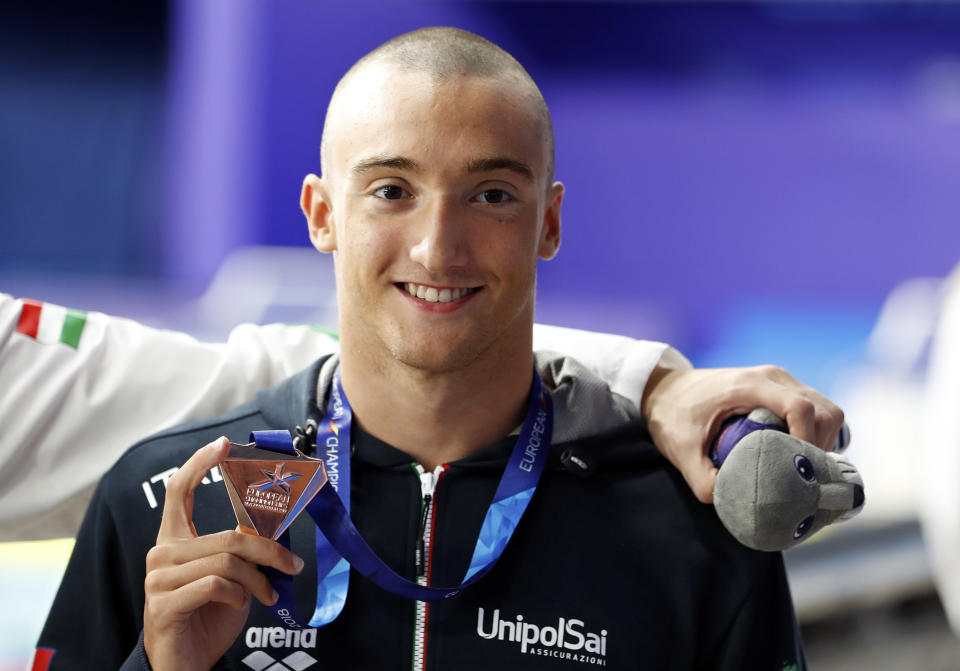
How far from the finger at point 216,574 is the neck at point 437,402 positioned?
409 mm

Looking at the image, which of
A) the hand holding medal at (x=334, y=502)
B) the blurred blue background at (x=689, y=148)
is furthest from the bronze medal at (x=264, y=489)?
the blurred blue background at (x=689, y=148)

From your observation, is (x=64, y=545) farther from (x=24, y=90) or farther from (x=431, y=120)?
(x=24, y=90)

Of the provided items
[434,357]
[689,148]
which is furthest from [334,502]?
[689,148]

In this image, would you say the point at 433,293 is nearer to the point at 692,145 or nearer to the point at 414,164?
the point at 414,164

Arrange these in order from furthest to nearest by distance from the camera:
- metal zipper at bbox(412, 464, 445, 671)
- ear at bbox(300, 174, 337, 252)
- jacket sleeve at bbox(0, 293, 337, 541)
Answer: jacket sleeve at bbox(0, 293, 337, 541)
ear at bbox(300, 174, 337, 252)
metal zipper at bbox(412, 464, 445, 671)

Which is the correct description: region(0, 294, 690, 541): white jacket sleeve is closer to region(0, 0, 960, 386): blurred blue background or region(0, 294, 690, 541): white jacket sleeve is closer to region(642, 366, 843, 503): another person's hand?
region(642, 366, 843, 503): another person's hand

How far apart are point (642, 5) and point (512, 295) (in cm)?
950

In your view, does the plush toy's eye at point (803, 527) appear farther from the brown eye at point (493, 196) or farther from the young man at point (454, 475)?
the brown eye at point (493, 196)

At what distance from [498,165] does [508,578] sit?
2.24 feet

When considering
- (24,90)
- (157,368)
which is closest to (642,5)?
(24,90)

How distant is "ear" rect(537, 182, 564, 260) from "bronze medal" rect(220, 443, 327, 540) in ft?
2.03

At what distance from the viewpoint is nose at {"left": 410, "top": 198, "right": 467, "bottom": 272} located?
1.68 metres

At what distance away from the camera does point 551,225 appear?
1.96m

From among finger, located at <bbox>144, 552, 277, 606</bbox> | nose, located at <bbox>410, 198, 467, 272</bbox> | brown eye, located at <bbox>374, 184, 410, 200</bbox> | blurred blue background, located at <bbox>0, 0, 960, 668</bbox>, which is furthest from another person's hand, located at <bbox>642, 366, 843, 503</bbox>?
blurred blue background, located at <bbox>0, 0, 960, 668</bbox>
